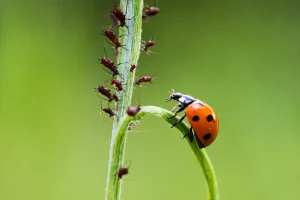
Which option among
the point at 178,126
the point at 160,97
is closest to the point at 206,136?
the point at 178,126

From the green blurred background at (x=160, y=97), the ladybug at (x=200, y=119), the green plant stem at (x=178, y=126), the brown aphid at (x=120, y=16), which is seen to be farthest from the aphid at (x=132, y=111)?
the green blurred background at (x=160, y=97)

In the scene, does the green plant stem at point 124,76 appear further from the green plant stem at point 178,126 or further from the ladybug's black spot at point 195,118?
the ladybug's black spot at point 195,118

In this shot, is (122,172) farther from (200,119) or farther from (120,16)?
(200,119)

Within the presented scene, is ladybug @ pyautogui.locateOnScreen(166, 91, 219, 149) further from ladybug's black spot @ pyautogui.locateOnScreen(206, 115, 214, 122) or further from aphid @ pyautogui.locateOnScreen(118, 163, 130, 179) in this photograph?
aphid @ pyautogui.locateOnScreen(118, 163, 130, 179)

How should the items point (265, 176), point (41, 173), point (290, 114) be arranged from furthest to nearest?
point (290, 114) → point (265, 176) → point (41, 173)

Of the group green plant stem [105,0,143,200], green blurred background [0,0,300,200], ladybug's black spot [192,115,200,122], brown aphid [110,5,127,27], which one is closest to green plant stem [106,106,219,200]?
green plant stem [105,0,143,200]

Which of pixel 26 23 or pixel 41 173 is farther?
pixel 26 23

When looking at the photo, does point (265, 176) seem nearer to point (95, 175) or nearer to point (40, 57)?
A: point (95, 175)

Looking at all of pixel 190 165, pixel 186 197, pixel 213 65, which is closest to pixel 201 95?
pixel 213 65
